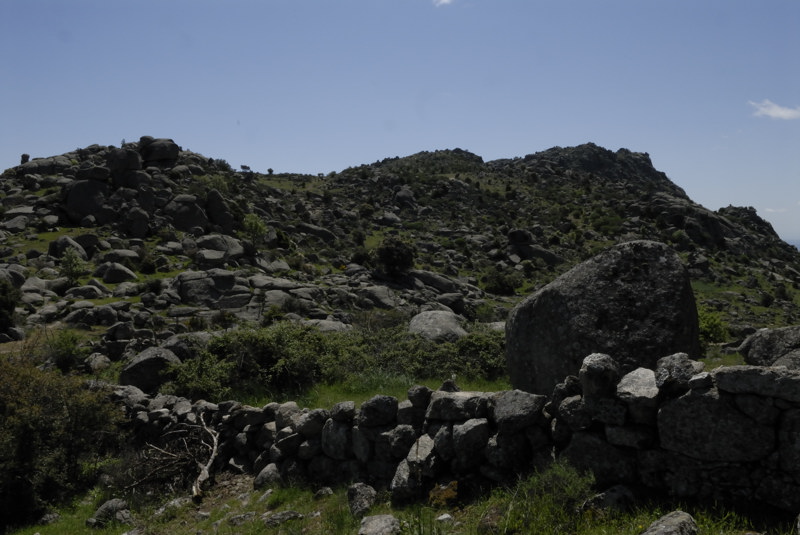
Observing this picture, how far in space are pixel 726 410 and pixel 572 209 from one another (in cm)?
7542

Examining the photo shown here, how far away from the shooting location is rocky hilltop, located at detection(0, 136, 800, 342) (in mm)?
31016

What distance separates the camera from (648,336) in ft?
32.5

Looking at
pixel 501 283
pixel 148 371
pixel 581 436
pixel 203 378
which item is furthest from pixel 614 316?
pixel 501 283

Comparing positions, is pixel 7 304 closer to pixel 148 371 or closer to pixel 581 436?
pixel 148 371

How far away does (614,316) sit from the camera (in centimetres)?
1010

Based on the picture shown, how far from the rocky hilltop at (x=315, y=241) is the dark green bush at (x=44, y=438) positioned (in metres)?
7.42

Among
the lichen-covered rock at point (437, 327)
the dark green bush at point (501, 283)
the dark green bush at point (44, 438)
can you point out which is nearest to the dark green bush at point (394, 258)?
the dark green bush at point (501, 283)

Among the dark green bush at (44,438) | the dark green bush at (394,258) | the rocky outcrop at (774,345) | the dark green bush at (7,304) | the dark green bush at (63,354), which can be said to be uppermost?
the dark green bush at (394,258)

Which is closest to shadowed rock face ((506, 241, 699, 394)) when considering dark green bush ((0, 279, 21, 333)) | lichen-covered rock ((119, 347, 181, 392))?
lichen-covered rock ((119, 347, 181, 392))

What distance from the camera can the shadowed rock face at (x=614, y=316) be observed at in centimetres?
993

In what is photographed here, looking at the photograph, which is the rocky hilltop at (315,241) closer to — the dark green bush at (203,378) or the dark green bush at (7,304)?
the dark green bush at (7,304)

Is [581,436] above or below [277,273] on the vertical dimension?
below

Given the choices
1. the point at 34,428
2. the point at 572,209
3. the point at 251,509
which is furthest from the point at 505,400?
the point at 572,209

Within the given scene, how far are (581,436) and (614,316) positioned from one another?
11.4 ft
